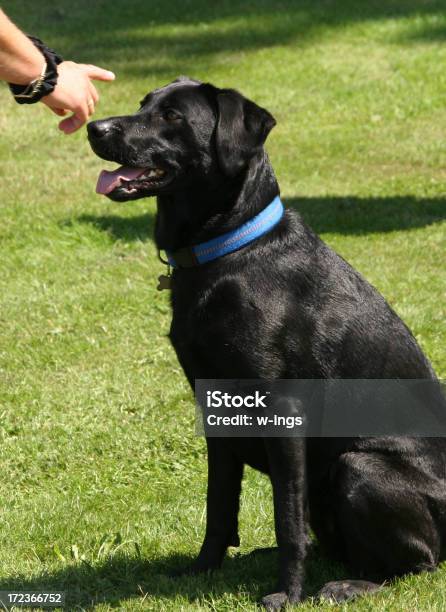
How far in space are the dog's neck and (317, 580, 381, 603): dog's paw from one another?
4.20 feet

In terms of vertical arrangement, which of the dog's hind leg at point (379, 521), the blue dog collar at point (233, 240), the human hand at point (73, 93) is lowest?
the dog's hind leg at point (379, 521)

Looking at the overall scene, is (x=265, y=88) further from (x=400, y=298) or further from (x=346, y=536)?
(x=346, y=536)

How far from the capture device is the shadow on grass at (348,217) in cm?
845

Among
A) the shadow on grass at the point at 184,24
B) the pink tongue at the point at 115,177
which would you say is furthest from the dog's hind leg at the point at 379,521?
the shadow on grass at the point at 184,24

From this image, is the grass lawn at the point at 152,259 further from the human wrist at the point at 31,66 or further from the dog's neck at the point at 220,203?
the human wrist at the point at 31,66

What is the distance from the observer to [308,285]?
12.2ft

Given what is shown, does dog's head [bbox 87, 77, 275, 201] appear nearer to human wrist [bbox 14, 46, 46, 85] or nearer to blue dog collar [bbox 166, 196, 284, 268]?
blue dog collar [bbox 166, 196, 284, 268]

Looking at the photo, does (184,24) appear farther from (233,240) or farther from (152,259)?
(233,240)

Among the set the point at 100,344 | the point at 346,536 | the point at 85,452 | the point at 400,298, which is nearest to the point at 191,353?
the point at 346,536

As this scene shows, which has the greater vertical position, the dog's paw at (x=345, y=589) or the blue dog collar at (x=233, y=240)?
the blue dog collar at (x=233, y=240)

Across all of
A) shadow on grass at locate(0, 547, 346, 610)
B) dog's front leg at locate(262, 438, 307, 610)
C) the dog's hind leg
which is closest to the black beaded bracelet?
dog's front leg at locate(262, 438, 307, 610)

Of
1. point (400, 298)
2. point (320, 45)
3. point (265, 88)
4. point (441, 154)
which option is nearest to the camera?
point (400, 298)

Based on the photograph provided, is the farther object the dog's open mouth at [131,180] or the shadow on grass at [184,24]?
the shadow on grass at [184,24]

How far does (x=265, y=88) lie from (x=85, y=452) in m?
8.32
